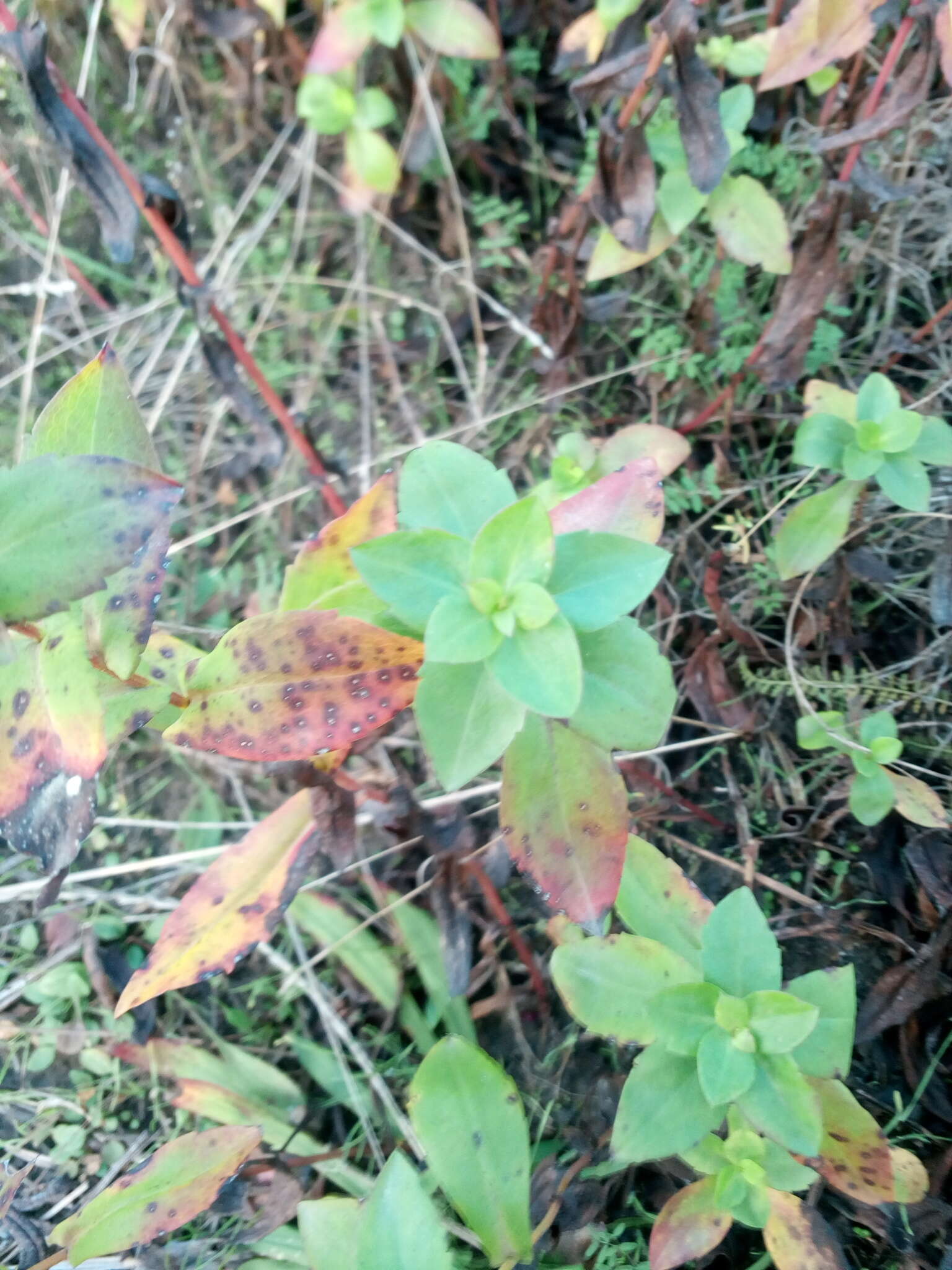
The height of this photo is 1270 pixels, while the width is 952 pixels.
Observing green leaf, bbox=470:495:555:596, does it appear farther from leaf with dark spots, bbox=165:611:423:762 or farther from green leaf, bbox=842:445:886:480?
green leaf, bbox=842:445:886:480

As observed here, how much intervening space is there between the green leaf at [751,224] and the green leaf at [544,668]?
0.96 meters

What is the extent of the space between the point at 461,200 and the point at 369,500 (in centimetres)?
121

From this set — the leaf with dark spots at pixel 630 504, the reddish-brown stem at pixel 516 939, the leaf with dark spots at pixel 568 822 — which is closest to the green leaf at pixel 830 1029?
the leaf with dark spots at pixel 568 822

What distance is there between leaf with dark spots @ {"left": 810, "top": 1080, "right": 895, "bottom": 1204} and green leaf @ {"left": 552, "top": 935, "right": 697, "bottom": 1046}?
0.23 m

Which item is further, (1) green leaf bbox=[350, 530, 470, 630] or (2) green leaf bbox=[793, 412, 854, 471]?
(2) green leaf bbox=[793, 412, 854, 471]

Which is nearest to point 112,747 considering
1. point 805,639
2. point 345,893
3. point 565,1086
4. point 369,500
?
point 369,500

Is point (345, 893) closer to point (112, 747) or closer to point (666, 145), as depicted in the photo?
point (112, 747)

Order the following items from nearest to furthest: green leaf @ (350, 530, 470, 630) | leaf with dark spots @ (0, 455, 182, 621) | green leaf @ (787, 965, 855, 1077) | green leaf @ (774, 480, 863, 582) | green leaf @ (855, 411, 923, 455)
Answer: leaf with dark spots @ (0, 455, 182, 621), green leaf @ (350, 530, 470, 630), green leaf @ (787, 965, 855, 1077), green leaf @ (855, 411, 923, 455), green leaf @ (774, 480, 863, 582)

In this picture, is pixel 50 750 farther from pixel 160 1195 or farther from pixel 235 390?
pixel 235 390

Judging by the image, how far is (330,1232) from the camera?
113cm

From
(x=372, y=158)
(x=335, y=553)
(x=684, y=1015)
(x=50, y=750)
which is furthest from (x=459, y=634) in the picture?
(x=372, y=158)

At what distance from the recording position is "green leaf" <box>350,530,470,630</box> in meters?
0.95

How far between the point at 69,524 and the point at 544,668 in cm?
50

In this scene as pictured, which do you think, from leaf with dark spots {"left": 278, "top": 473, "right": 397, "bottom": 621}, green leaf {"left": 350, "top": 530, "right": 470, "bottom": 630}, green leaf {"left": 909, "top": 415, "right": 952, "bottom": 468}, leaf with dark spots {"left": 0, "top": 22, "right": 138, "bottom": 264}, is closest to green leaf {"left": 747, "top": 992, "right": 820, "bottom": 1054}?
green leaf {"left": 350, "top": 530, "right": 470, "bottom": 630}
